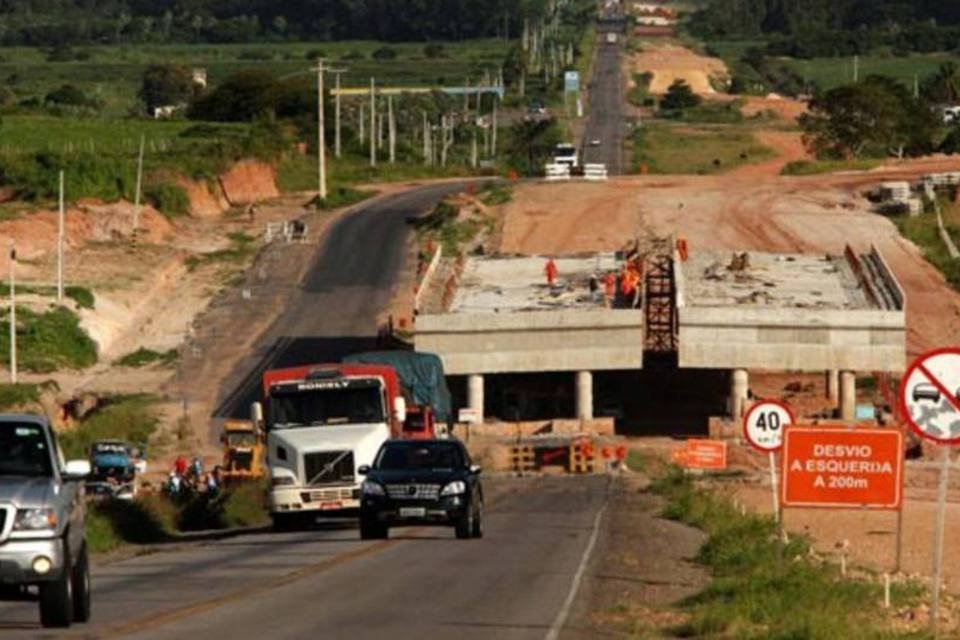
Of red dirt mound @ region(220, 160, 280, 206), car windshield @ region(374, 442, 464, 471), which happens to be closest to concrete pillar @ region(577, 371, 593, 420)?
car windshield @ region(374, 442, 464, 471)

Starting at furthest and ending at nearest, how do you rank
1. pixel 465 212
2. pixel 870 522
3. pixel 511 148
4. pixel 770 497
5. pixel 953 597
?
pixel 511 148
pixel 465 212
pixel 770 497
pixel 870 522
pixel 953 597

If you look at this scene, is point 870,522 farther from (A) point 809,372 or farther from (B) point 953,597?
(A) point 809,372

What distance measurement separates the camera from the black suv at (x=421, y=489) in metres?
40.1

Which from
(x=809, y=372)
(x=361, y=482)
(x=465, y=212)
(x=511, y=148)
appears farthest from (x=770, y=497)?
(x=511, y=148)

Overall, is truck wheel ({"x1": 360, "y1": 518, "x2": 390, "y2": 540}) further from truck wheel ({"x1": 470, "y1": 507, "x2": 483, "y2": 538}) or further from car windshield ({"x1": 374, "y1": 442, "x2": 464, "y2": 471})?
truck wheel ({"x1": 470, "y1": 507, "x2": 483, "y2": 538})

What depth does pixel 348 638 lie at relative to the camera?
24062mm

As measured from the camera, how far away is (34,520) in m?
23.2

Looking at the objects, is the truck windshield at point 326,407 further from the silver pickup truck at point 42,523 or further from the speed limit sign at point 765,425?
the silver pickup truck at point 42,523

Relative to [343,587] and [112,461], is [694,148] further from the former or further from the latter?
[343,587]

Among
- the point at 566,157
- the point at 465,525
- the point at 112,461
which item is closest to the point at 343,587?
the point at 465,525

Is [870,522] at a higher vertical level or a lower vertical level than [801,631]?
lower

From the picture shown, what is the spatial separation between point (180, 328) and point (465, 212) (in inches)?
856

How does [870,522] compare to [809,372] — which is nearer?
[870,522]

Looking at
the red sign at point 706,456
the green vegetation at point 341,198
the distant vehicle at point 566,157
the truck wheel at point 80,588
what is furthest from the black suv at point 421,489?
the distant vehicle at point 566,157
